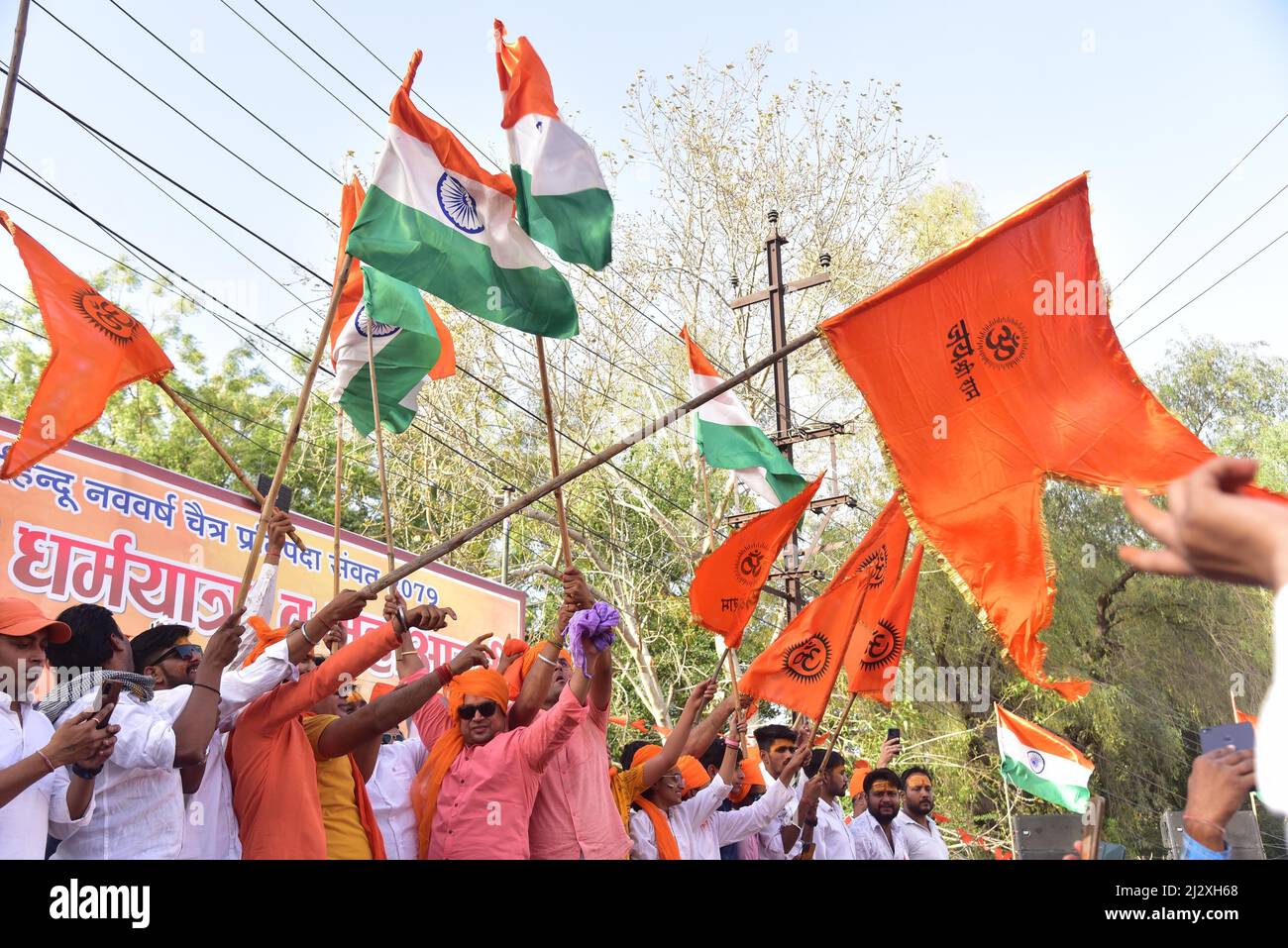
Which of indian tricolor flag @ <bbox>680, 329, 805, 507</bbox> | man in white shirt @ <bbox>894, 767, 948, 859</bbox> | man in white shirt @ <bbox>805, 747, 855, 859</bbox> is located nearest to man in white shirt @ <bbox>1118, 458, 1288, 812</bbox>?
man in white shirt @ <bbox>805, 747, 855, 859</bbox>

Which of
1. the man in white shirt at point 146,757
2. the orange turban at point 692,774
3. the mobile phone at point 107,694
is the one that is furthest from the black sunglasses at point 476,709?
the mobile phone at point 107,694

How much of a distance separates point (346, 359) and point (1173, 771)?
585 inches

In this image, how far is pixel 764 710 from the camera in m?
17.1

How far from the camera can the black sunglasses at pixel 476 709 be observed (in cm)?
477

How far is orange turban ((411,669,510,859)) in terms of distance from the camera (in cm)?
474

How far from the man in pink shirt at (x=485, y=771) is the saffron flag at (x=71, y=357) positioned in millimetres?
1889

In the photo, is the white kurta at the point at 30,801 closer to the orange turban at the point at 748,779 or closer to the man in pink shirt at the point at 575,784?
the man in pink shirt at the point at 575,784

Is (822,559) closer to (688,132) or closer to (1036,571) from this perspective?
(688,132)

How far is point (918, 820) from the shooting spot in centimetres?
767

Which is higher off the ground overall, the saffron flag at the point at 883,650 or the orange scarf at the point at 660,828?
the saffron flag at the point at 883,650

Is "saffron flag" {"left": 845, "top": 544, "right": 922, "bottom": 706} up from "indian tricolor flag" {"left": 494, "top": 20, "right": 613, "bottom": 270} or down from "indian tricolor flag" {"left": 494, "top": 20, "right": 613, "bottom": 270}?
down

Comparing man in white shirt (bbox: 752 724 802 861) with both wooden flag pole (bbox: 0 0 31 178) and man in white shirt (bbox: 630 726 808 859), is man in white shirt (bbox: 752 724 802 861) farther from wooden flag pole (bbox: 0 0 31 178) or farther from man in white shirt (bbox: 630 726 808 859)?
wooden flag pole (bbox: 0 0 31 178)

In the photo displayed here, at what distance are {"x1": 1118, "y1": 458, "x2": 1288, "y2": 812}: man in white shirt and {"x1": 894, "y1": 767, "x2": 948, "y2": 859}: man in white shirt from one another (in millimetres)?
6488
